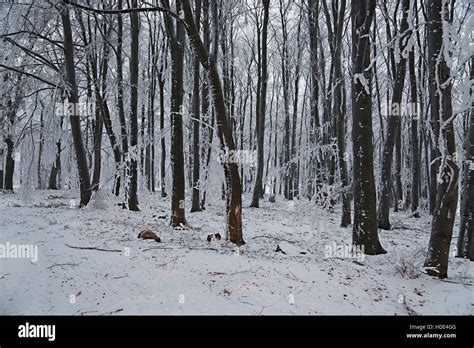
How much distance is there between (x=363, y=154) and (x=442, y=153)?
4.91ft

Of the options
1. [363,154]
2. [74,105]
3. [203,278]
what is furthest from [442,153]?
[74,105]

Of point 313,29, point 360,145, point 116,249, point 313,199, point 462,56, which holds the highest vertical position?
point 313,29

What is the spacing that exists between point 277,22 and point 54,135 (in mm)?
14137

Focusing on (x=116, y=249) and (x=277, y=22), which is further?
(x=277, y=22)

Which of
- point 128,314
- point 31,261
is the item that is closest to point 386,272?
point 128,314

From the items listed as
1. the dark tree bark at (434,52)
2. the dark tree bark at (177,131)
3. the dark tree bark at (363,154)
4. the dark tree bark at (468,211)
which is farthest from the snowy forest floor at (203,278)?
the dark tree bark at (434,52)

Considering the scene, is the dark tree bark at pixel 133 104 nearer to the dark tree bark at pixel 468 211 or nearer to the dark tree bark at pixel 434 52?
the dark tree bark at pixel 434 52

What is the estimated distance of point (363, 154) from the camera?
6.19 metres

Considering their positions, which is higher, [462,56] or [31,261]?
[462,56]

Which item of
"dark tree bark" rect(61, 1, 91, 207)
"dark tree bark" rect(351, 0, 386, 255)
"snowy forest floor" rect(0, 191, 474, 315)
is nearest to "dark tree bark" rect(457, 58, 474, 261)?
"snowy forest floor" rect(0, 191, 474, 315)

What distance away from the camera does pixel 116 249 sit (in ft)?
18.1

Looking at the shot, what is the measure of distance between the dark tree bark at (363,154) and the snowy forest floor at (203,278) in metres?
0.45

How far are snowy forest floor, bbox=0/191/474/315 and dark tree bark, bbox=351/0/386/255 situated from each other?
0.45 metres

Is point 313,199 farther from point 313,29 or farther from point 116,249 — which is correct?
point 313,29
